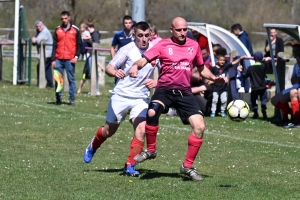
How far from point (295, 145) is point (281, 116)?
4060 millimetres

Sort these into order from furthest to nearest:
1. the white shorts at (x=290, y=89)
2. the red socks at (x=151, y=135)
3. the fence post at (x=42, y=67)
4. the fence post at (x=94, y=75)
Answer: the fence post at (x=42, y=67) → the fence post at (x=94, y=75) → the white shorts at (x=290, y=89) → the red socks at (x=151, y=135)

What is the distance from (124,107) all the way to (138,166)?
108 cm

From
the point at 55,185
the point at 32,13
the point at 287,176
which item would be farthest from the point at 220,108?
the point at 32,13

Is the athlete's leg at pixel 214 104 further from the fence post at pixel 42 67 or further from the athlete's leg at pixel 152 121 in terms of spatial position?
the athlete's leg at pixel 152 121

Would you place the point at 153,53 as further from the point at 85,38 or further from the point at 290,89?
the point at 85,38

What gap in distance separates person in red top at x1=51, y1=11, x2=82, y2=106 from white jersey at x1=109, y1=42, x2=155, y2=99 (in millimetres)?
8903

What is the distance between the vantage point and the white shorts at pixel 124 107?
929 cm

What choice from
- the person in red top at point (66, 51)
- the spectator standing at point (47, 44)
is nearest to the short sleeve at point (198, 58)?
the person in red top at point (66, 51)

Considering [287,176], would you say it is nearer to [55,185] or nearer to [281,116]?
[55,185]

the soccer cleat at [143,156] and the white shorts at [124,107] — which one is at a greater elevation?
the white shorts at [124,107]

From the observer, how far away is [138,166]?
10.1m

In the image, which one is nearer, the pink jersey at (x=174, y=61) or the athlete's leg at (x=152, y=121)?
the athlete's leg at (x=152, y=121)

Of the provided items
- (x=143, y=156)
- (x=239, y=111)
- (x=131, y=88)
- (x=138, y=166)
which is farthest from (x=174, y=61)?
(x=138, y=166)

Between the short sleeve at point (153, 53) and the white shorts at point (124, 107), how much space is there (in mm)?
717
